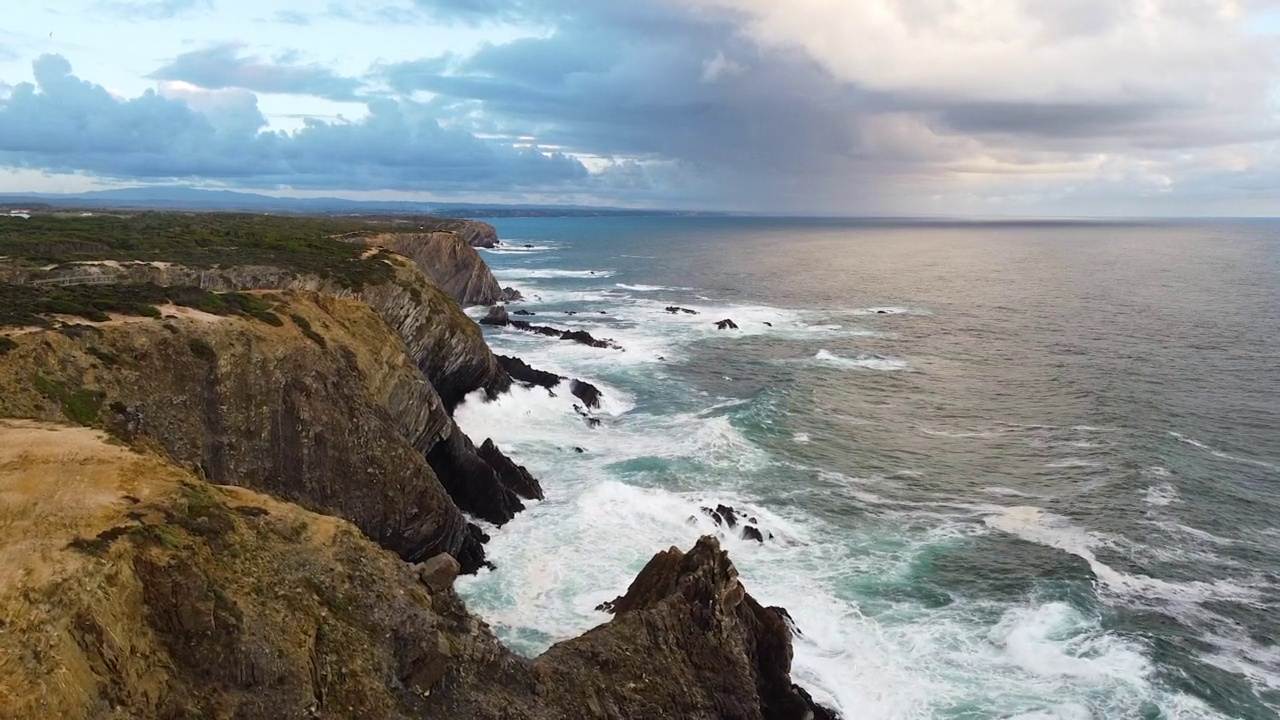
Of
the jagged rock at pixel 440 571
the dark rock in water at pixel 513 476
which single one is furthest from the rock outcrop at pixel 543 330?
the jagged rock at pixel 440 571

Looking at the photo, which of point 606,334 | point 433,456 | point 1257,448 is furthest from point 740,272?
point 433,456

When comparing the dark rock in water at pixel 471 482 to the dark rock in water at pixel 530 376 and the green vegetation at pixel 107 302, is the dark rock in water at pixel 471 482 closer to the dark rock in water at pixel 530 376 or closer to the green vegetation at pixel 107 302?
the green vegetation at pixel 107 302

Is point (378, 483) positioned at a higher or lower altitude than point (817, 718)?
higher

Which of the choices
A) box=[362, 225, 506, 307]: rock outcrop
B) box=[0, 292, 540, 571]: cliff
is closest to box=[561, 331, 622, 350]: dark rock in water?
box=[362, 225, 506, 307]: rock outcrop

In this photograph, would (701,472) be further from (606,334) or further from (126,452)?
(606,334)

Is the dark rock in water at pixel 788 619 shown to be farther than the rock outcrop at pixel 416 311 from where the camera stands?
No

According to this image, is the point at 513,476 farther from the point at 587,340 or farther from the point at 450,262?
the point at 450,262
